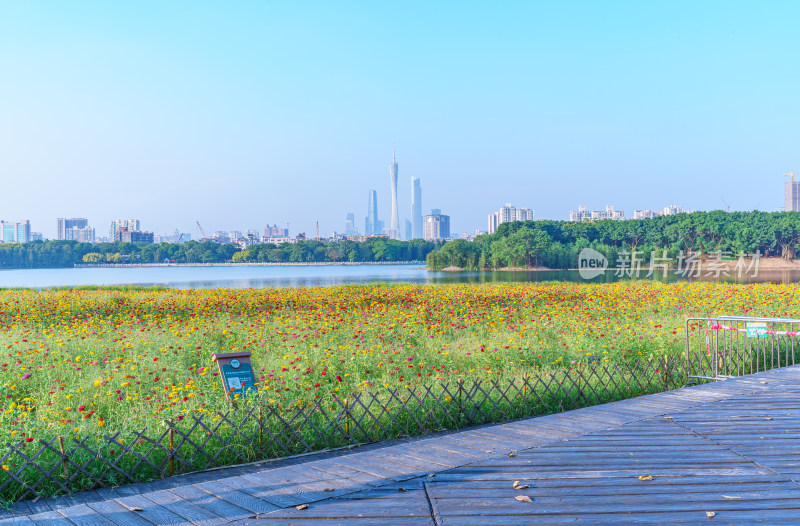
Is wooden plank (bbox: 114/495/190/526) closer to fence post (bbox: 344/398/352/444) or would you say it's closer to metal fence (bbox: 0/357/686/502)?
metal fence (bbox: 0/357/686/502)

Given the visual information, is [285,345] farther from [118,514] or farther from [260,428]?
[118,514]

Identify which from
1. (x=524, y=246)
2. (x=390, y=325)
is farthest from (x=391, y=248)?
(x=390, y=325)

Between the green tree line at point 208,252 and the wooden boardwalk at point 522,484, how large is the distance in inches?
5585

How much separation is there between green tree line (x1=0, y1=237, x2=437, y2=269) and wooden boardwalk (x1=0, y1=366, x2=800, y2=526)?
5585 inches

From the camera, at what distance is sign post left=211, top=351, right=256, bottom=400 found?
6180 millimetres

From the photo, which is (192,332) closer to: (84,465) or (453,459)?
(84,465)

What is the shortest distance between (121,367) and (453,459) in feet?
19.2

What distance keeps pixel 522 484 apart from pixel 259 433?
8.49 feet

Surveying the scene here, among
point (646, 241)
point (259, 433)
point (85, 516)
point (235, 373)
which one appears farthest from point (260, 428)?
point (646, 241)

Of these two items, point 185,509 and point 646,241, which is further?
point 646,241

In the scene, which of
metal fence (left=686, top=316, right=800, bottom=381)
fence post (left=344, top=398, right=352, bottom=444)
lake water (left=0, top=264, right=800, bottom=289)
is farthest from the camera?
lake water (left=0, top=264, right=800, bottom=289)

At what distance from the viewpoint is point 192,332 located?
11.5 metres

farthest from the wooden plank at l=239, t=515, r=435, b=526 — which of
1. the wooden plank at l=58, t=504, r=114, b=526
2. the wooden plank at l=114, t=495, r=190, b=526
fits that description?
the wooden plank at l=58, t=504, r=114, b=526

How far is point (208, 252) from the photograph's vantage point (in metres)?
146
